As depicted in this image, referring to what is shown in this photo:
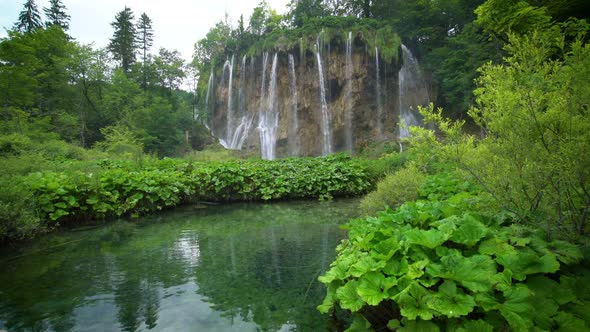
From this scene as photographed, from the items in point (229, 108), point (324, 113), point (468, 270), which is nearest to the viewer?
point (468, 270)

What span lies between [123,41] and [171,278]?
3797cm

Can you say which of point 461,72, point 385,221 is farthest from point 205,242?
point 461,72

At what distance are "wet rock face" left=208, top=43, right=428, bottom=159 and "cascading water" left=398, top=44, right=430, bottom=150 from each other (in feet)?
0.48

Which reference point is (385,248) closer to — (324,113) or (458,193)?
(458,193)

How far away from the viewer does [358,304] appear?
222 cm

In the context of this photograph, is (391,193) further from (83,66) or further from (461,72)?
(83,66)

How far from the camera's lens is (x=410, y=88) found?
2458cm

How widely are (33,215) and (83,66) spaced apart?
26.8 m

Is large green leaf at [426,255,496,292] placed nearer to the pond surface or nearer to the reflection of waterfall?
the pond surface

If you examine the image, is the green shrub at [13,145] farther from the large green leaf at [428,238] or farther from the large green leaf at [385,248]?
the large green leaf at [428,238]

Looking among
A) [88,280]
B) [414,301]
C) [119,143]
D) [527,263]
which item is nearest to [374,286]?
[414,301]

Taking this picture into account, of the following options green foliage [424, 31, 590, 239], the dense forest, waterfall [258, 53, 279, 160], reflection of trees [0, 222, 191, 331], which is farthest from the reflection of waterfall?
green foliage [424, 31, 590, 239]

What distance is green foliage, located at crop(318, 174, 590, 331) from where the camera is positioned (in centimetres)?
192

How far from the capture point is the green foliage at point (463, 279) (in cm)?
192
